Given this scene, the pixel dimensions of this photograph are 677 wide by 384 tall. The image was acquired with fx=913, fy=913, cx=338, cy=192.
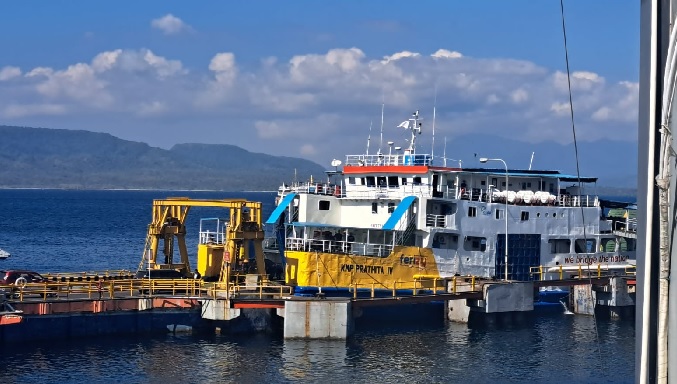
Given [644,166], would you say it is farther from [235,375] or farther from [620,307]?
[620,307]

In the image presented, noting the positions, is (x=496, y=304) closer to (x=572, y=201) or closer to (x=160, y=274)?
(x=572, y=201)

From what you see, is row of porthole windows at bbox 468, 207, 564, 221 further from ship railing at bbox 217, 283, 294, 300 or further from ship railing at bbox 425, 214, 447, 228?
ship railing at bbox 217, 283, 294, 300

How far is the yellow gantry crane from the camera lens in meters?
38.1

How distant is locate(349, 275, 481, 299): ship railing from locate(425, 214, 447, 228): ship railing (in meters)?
2.47

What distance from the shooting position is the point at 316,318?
35.6 meters

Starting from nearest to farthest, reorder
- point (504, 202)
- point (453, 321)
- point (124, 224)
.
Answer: point (453, 321) → point (504, 202) → point (124, 224)

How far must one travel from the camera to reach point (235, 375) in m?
31.2

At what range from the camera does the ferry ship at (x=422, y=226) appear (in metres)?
41.1

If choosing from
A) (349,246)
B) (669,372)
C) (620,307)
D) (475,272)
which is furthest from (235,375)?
(669,372)

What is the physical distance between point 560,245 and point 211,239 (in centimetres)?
1798

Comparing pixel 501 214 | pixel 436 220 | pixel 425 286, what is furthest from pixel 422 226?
pixel 501 214

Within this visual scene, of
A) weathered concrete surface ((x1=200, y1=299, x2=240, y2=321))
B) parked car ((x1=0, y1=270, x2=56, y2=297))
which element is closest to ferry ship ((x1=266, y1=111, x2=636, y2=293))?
weathered concrete surface ((x1=200, y1=299, x2=240, y2=321))

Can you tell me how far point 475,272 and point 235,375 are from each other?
54.7ft

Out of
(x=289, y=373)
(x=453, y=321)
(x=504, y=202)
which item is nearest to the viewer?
(x=289, y=373)
